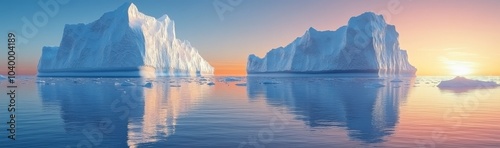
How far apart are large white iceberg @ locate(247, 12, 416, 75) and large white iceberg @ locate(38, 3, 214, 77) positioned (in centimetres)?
2828

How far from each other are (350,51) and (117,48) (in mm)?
41230

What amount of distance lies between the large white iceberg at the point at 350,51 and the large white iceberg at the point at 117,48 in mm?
28276

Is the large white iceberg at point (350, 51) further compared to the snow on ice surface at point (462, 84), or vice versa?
the large white iceberg at point (350, 51)

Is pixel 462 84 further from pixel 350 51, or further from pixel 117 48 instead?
pixel 117 48

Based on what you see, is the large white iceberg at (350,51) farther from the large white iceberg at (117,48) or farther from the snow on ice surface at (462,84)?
the snow on ice surface at (462,84)

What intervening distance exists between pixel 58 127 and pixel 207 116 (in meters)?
4.34

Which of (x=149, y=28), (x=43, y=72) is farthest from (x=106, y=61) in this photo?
(x=43, y=72)

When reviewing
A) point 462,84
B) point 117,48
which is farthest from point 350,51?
point 117,48

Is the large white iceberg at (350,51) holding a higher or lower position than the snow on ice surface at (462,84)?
higher

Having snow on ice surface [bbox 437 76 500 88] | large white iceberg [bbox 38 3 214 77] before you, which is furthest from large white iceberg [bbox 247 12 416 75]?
snow on ice surface [bbox 437 76 500 88]

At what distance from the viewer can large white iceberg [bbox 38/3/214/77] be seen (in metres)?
65.5

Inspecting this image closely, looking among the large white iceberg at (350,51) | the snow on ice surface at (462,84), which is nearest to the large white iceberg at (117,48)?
the large white iceberg at (350,51)

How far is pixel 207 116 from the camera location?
12.2 m

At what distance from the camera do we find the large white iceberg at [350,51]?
67.6 m
